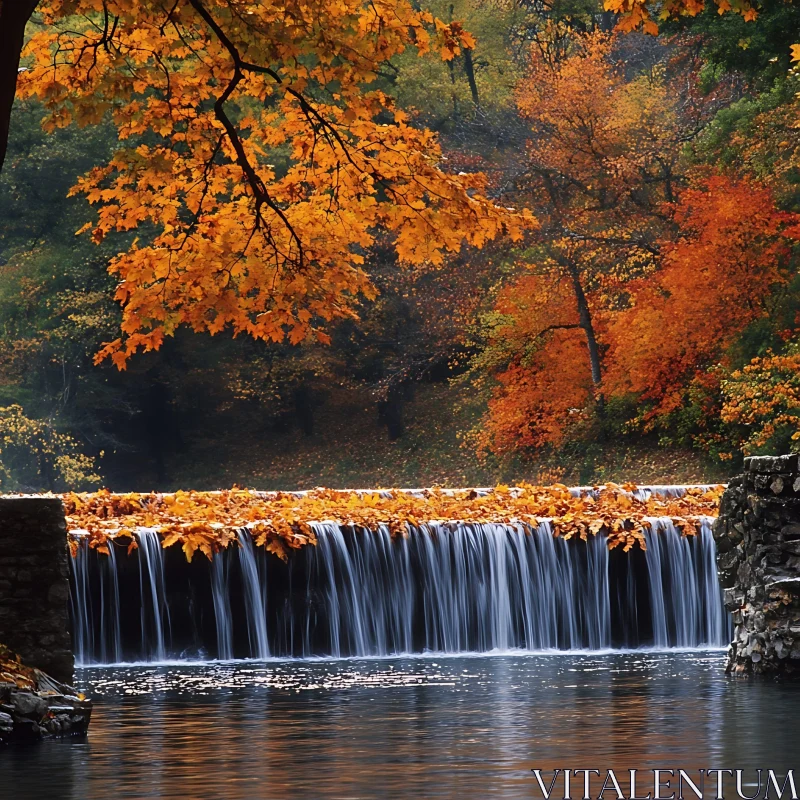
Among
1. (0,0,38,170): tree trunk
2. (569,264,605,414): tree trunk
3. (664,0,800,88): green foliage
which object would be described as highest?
(664,0,800,88): green foliage

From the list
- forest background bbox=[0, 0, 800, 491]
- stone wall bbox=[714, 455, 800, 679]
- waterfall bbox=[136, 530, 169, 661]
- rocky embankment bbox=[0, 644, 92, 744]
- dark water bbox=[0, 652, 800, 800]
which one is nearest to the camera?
dark water bbox=[0, 652, 800, 800]

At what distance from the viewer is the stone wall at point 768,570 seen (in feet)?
42.4

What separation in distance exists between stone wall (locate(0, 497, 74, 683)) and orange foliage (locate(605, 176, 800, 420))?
817 inches

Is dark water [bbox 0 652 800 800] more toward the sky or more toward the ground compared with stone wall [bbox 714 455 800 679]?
more toward the ground

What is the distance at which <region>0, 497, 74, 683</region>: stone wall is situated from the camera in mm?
11148

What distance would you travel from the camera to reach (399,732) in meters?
10.1

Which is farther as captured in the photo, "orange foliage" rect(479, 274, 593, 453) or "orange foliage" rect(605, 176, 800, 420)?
"orange foliage" rect(479, 274, 593, 453)

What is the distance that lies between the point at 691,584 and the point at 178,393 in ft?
97.3

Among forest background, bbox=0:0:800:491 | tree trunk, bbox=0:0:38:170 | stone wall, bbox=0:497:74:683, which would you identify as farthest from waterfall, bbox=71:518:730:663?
forest background, bbox=0:0:800:491

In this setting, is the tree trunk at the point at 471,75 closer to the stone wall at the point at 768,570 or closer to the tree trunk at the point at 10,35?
the stone wall at the point at 768,570

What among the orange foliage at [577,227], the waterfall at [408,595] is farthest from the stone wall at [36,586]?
the orange foliage at [577,227]

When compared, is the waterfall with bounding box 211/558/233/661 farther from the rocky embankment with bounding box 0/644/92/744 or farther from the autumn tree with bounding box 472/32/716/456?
the autumn tree with bounding box 472/32/716/456

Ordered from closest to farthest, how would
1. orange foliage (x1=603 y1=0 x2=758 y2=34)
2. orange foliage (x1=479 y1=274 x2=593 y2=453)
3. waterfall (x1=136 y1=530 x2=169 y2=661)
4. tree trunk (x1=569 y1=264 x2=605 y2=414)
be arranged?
orange foliage (x1=603 y1=0 x2=758 y2=34), waterfall (x1=136 y1=530 x2=169 y2=661), tree trunk (x1=569 y1=264 x2=605 y2=414), orange foliage (x1=479 y1=274 x2=593 y2=453)

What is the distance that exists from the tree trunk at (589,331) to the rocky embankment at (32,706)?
2681 cm
